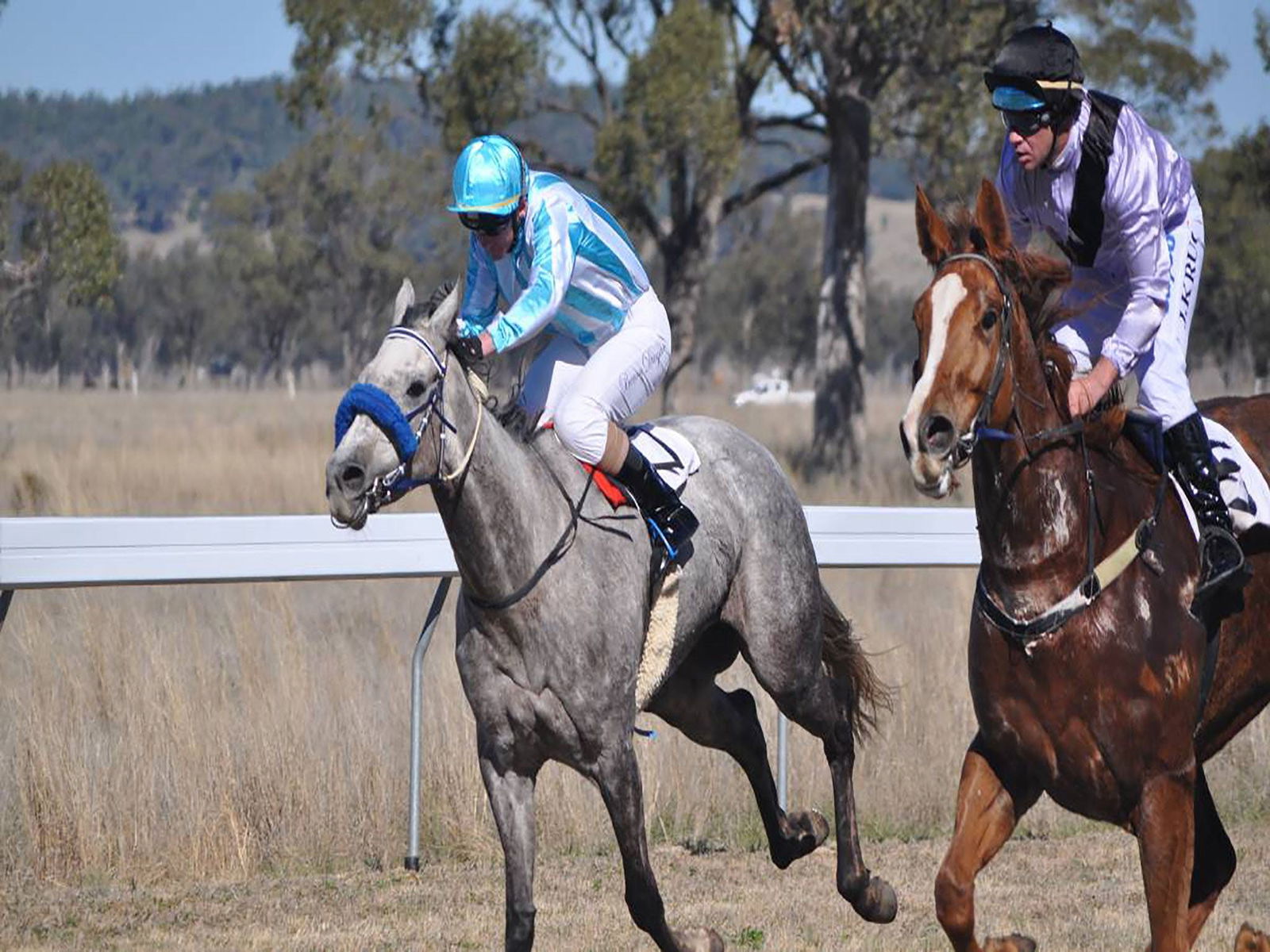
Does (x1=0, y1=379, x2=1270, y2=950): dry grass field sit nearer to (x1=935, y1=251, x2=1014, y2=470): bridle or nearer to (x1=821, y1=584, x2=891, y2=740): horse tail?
(x1=821, y1=584, x2=891, y2=740): horse tail

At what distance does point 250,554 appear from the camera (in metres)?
6.93

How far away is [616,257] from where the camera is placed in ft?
19.1

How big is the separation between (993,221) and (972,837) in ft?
5.09

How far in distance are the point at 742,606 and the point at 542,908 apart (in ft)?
4.39

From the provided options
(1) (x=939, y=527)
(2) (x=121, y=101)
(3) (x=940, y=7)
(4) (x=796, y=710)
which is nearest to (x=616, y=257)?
(4) (x=796, y=710)

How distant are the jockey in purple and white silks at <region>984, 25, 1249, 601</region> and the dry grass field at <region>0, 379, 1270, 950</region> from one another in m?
2.00

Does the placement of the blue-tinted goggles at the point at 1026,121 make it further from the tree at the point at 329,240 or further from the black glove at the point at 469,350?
the tree at the point at 329,240

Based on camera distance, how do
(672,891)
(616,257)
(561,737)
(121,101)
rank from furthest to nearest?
(121,101) → (672,891) → (616,257) → (561,737)

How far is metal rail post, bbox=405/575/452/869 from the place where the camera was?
7.04 metres

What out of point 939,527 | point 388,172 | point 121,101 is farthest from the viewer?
point 121,101

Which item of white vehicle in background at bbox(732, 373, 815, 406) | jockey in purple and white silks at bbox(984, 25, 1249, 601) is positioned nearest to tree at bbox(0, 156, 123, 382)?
white vehicle in background at bbox(732, 373, 815, 406)

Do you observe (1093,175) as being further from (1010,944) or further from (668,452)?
(1010,944)

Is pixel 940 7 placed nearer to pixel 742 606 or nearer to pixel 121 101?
pixel 742 606

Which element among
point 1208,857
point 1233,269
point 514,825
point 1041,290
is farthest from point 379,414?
point 1233,269
